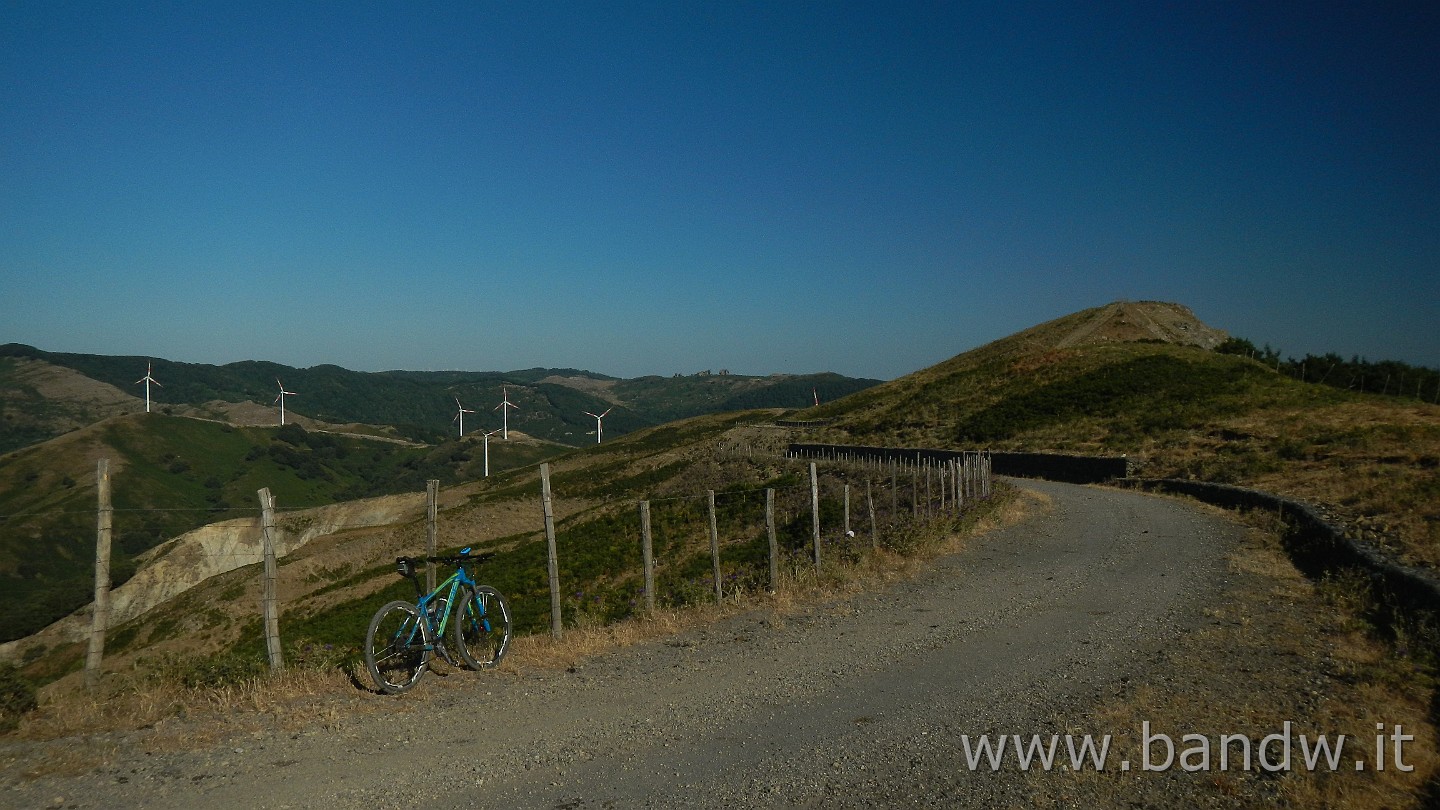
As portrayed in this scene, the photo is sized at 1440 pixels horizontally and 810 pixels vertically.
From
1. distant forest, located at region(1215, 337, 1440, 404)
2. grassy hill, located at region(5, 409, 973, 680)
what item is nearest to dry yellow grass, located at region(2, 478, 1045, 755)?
grassy hill, located at region(5, 409, 973, 680)

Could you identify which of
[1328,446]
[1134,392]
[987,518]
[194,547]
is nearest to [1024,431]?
[1134,392]

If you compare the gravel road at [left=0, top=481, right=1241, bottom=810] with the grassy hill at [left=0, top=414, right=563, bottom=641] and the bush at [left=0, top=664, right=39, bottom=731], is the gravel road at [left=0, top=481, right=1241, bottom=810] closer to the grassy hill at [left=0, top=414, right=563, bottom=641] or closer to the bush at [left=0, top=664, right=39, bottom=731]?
the bush at [left=0, top=664, right=39, bottom=731]

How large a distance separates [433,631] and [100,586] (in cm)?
399

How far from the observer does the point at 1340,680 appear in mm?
8438

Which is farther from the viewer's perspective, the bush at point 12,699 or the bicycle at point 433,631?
the bicycle at point 433,631

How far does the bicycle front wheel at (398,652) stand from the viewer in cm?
893

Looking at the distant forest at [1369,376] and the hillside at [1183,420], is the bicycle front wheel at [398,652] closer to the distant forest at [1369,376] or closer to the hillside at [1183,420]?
the hillside at [1183,420]

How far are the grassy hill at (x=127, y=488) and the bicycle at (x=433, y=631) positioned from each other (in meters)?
75.7

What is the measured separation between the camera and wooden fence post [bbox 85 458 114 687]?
945 cm

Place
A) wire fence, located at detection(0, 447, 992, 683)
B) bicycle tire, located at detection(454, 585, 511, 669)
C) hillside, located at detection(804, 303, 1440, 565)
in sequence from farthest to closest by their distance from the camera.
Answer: hillside, located at detection(804, 303, 1440, 565)
wire fence, located at detection(0, 447, 992, 683)
bicycle tire, located at detection(454, 585, 511, 669)

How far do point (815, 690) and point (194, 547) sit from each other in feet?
257

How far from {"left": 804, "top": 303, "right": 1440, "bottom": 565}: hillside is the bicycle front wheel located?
1470cm

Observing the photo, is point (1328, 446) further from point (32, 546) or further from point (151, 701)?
point (32, 546)

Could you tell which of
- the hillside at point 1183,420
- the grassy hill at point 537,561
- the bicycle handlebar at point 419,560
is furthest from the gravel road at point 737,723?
the hillside at point 1183,420
